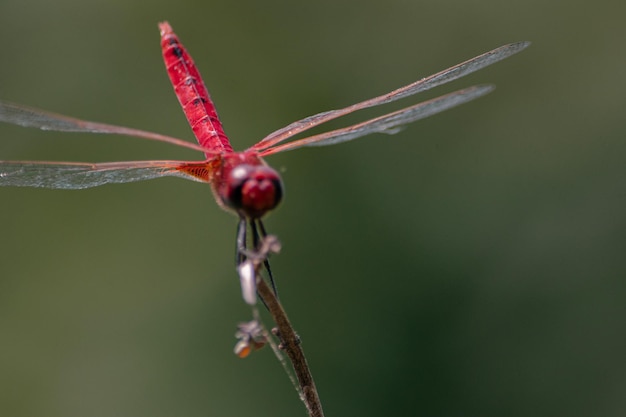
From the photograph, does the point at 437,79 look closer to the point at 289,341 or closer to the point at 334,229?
the point at 289,341

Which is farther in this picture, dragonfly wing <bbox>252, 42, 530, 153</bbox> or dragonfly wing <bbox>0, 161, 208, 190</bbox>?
dragonfly wing <bbox>252, 42, 530, 153</bbox>

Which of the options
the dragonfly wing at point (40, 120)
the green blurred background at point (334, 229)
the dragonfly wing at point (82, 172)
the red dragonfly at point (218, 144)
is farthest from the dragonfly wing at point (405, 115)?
the green blurred background at point (334, 229)

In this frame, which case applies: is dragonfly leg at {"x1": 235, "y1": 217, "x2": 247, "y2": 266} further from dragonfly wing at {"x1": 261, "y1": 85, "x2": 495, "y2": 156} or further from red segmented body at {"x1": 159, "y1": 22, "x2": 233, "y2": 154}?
red segmented body at {"x1": 159, "y1": 22, "x2": 233, "y2": 154}

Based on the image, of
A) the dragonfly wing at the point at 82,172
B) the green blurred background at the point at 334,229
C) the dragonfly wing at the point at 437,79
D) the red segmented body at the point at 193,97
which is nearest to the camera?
the dragonfly wing at the point at 82,172

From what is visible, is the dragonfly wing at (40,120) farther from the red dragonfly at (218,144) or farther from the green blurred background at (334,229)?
the green blurred background at (334,229)

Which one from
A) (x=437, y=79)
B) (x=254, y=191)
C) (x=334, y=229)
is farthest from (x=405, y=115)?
(x=334, y=229)

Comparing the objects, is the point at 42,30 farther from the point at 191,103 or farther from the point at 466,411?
the point at 466,411

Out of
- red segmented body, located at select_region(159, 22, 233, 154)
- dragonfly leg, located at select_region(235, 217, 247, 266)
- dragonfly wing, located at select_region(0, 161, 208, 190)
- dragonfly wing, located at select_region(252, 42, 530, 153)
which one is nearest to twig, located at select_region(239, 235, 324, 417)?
dragonfly leg, located at select_region(235, 217, 247, 266)

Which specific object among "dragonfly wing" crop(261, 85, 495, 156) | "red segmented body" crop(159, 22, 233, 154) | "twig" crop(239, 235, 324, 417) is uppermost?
"red segmented body" crop(159, 22, 233, 154)
